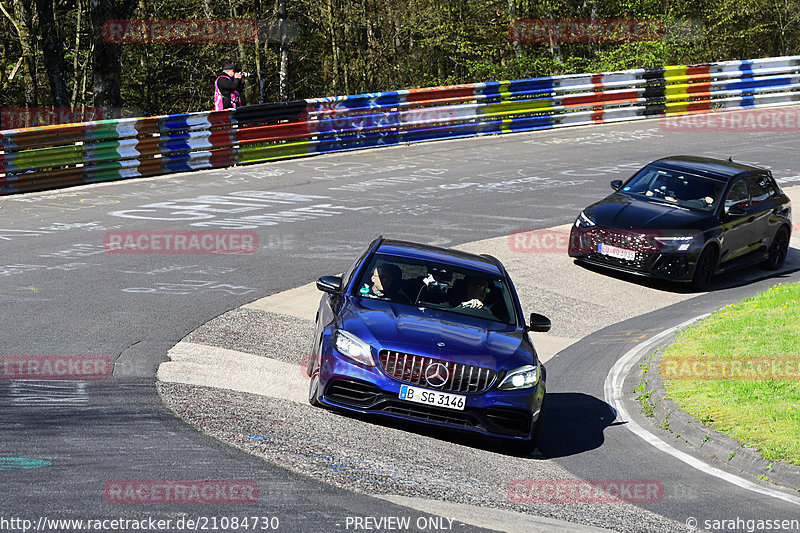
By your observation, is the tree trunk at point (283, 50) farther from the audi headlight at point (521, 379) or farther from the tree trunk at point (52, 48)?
the audi headlight at point (521, 379)

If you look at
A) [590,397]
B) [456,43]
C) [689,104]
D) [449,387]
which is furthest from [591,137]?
[449,387]

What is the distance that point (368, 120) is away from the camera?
25.0 m

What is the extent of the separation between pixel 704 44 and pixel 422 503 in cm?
3615

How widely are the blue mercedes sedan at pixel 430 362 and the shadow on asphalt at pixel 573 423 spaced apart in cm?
59

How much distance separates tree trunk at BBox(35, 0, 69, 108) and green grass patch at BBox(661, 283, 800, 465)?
79.7ft

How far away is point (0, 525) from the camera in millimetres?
5477

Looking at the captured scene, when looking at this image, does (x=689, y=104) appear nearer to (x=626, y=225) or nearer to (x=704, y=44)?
(x=704, y=44)

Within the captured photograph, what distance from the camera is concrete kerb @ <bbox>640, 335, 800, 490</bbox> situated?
834 cm

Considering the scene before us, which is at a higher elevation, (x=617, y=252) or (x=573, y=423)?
(x=617, y=252)
